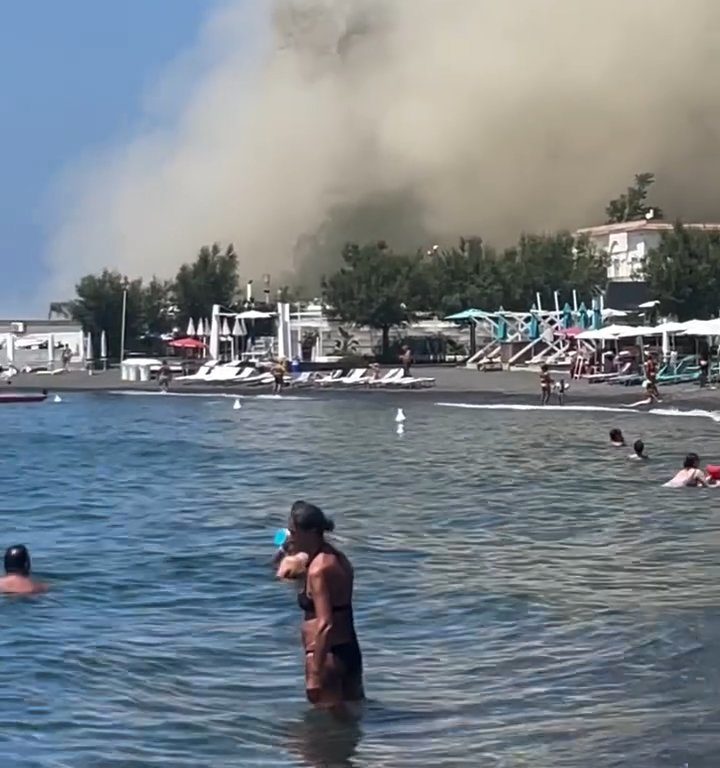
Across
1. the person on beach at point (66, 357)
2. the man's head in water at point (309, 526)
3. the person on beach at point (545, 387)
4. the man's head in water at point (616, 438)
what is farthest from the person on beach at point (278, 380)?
the man's head in water at point (309, 526)

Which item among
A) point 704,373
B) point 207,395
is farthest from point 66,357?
point 704,373

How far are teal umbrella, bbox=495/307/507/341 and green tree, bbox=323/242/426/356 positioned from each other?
10.7 metres

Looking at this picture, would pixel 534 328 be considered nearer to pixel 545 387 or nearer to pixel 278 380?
pixel 278 380

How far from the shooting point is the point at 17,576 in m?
16.8

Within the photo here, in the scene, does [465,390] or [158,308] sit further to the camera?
[158,308]

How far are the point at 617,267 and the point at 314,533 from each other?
341 ft

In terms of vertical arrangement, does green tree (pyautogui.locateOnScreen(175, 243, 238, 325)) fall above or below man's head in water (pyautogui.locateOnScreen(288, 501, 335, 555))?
above

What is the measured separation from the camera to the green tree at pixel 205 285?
9912cm

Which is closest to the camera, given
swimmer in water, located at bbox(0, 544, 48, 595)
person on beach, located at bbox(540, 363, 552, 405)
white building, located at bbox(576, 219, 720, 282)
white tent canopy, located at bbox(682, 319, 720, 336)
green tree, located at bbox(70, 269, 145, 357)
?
swimmer in water, located at bbox(0, 544, 48, 595)

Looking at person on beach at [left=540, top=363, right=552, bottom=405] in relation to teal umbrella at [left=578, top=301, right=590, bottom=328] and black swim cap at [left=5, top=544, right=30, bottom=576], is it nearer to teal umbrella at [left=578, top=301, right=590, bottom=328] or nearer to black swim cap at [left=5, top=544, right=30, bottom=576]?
teal umbrella at [left=578, top=301, right=590, bottom=328]

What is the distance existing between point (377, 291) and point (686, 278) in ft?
54.7

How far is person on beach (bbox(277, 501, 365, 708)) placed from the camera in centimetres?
1012

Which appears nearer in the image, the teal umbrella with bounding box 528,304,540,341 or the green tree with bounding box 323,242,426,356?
the teal umbrella with bounding box 528,304,540,341

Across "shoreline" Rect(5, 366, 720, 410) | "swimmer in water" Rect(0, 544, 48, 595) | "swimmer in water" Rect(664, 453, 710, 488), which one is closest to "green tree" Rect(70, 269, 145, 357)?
"shoreline" Rect(5, 366, 720, 410)
